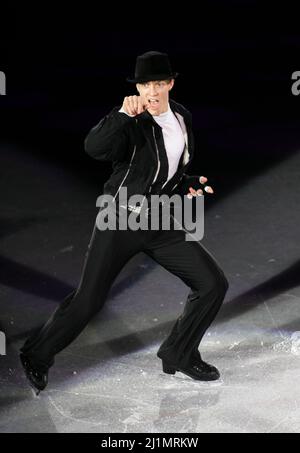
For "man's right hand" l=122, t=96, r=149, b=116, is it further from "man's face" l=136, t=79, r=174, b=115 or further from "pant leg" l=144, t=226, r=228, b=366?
"pant leg" l=144, t=226, r=228, b=366

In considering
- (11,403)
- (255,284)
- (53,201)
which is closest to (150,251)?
(11,403)

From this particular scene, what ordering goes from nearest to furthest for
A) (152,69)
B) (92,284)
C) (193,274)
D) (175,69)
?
(152,69) → (92,284) → (193,274) → (175,69)

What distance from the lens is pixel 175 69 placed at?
12.3 meters

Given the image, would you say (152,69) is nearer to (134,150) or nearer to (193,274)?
(134,150)

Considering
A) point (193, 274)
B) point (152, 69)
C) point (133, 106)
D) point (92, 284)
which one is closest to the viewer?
point (133, 106)

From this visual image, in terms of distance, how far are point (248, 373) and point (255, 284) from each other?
1360 millimetres

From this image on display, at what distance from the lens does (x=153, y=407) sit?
5.33 meters

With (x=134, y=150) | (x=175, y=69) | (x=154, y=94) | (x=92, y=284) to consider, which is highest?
(x=154, y=94)

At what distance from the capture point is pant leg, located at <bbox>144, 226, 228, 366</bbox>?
18.0ft

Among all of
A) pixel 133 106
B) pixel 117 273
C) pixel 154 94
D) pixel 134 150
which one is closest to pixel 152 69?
pixel 154 94

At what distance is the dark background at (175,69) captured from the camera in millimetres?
10070

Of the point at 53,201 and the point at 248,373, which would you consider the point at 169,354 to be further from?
the point at 53,201

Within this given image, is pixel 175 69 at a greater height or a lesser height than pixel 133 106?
lesser

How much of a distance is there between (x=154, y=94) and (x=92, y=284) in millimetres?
1085
